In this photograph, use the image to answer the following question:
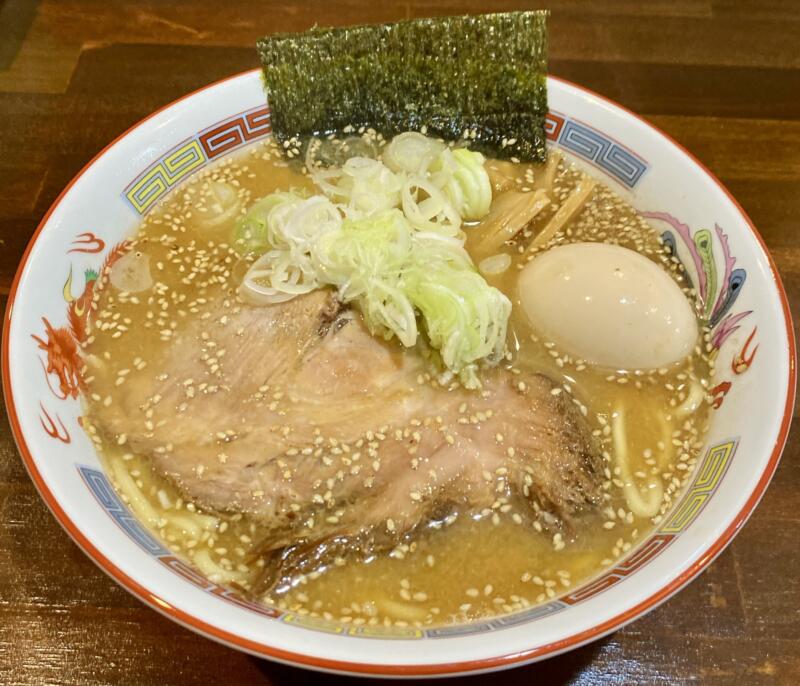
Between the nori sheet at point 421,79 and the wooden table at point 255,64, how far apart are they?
658 millimetres

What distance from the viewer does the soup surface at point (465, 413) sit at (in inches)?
56.4

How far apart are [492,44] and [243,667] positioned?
200 cm

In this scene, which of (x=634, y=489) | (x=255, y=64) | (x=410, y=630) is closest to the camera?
(x=410, y=630)

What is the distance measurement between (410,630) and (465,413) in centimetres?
55

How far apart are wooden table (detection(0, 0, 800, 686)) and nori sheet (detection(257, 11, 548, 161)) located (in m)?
0.66

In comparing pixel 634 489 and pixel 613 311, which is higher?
pixel 613 311

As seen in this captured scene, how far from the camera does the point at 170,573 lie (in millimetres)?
1263

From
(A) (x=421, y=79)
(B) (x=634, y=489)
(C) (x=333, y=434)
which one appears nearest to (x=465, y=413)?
Answer: (C) (x=333, y=434)

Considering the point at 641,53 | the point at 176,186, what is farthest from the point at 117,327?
the point at 641,53

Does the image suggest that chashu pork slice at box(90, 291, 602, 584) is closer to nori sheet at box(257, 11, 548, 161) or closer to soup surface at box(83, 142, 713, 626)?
soup surface at box(83, 142, 713, 626)

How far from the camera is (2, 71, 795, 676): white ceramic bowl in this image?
115 cm

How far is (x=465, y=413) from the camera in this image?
1.65 m

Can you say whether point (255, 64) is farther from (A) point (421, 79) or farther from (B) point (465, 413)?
(B) point (465, 413)

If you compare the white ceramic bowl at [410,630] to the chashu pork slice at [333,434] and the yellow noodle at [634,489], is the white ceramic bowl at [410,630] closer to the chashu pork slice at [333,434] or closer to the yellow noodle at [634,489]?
the yellow noodle at [634,489]
